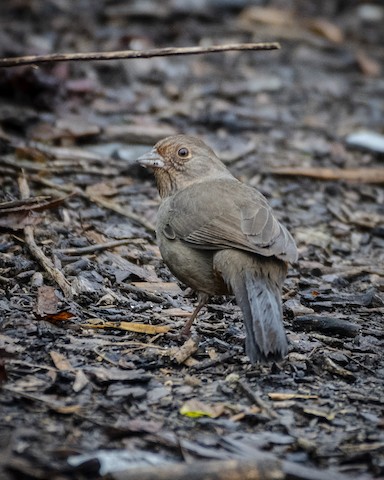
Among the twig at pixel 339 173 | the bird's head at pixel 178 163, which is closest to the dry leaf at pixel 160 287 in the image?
the bird's head at pixel 178 163

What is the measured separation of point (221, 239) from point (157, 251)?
1419 mm

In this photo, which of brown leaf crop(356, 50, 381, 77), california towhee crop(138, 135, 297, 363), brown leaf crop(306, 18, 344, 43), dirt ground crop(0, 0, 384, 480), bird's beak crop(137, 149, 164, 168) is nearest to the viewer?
dirt ground crop(0, 0, 384, 480)

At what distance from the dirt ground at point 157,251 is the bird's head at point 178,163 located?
580 millimetres

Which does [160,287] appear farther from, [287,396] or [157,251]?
[287,396]

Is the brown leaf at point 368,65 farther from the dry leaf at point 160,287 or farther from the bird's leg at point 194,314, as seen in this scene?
the bird's leg at point 194,314

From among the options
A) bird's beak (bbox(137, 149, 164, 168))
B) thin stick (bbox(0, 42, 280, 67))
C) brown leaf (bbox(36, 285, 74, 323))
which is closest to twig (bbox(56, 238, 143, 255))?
bird's beak (bbox(137, 149, 164, 168))

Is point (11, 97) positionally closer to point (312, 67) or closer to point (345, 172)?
point (345, 172)

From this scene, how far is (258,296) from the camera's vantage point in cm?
491

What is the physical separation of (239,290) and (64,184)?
277 cm

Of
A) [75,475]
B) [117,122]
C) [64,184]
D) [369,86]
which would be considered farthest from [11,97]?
[75,475]

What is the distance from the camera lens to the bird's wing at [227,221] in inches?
203

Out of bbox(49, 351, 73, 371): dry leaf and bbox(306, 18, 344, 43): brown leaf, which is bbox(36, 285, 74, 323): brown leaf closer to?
bbox(49, 351, 73, 371): dry leaf

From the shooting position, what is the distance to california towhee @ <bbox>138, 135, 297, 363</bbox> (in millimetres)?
4793

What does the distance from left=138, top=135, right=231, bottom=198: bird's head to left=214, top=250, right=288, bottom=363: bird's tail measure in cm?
118
